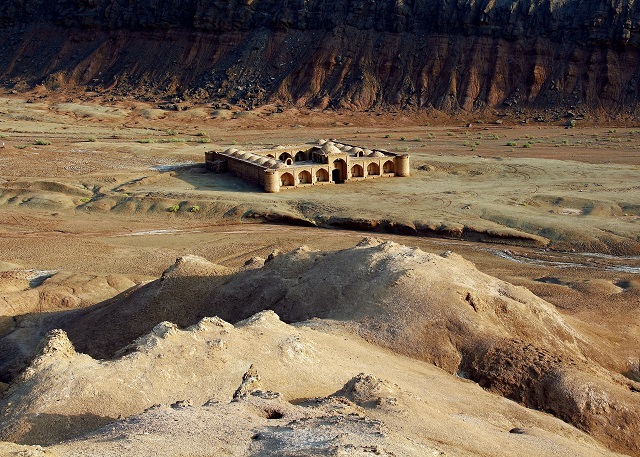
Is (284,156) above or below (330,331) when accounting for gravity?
below

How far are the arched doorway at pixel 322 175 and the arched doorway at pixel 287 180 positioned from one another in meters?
1.34

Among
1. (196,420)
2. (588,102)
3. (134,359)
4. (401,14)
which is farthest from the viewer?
(401,14)

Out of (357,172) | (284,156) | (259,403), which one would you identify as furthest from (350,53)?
(259,403)

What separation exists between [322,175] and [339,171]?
0.87 metres

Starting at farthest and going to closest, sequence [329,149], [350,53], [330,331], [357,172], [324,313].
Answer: [350,53] → [329,149] → [357,172] → [324,313] → [330,331]

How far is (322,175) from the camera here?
31578mm

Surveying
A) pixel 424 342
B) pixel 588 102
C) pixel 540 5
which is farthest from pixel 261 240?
pixel 540 5

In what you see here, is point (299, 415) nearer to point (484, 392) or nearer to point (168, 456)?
point (168, 456)

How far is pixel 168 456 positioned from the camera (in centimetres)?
653

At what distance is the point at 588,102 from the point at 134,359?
157 ft

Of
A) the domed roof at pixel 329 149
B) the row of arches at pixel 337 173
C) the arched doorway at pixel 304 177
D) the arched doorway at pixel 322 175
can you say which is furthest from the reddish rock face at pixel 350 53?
the arched doorway at pixel 304 177

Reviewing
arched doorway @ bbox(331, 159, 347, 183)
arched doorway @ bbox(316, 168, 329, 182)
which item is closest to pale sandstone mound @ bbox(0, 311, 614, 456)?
arched doorway @ bbox(316, 168, 329, 182)

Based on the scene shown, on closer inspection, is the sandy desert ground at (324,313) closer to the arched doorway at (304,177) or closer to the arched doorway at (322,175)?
the arched doorway at (304,177)

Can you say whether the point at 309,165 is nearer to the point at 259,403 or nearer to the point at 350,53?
the point at 259,403
